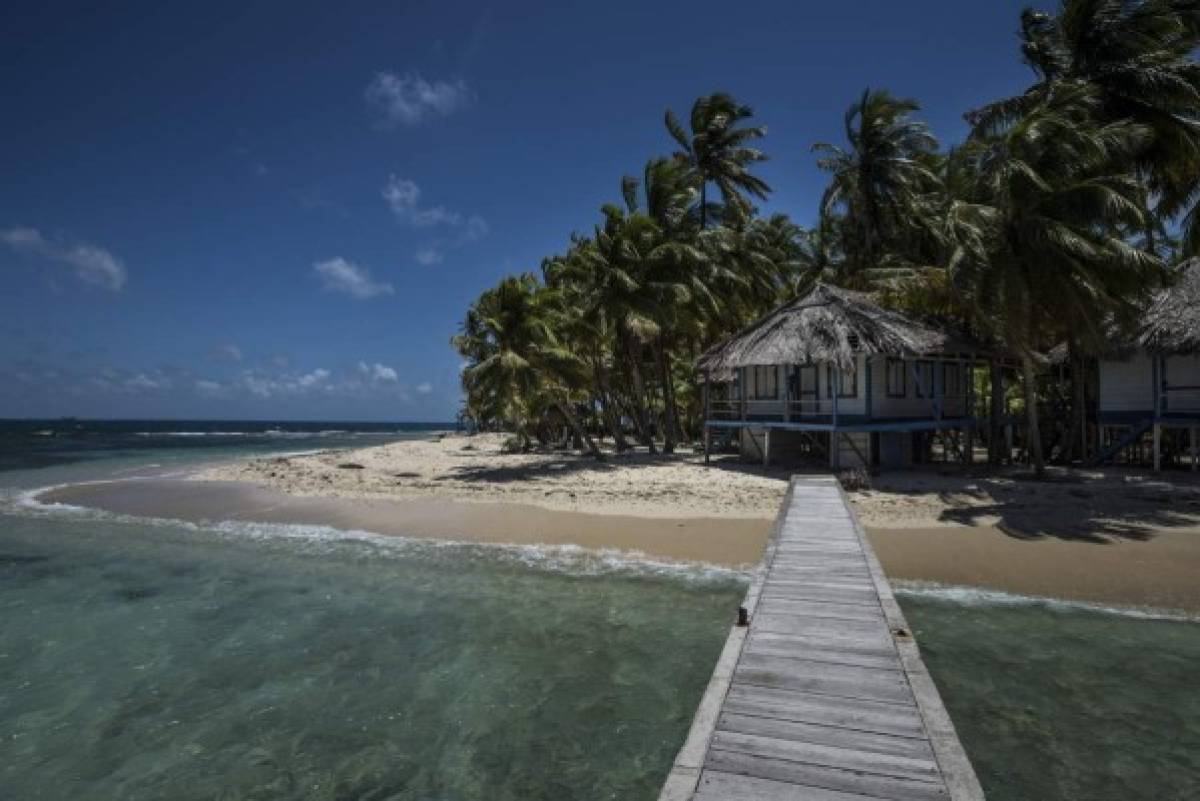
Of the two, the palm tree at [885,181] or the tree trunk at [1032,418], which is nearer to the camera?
the tree trunk at [1032,418]

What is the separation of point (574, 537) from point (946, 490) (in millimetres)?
10117

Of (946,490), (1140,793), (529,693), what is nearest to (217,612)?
(529,693)

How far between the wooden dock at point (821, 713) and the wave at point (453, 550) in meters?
4.03

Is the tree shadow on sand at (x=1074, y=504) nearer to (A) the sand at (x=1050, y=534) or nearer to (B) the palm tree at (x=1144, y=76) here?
(A) the sand at (x=1050, y=534)

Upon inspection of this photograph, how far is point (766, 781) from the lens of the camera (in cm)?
369

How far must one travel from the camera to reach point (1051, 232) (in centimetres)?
1525

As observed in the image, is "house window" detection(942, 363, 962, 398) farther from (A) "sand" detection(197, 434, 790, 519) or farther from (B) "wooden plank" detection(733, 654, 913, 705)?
(B) "wooden plank" detection(733, 654, 913, 705)

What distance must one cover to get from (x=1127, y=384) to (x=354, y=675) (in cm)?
2417

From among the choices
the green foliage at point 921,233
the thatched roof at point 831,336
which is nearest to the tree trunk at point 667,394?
the green foliage at point 921,233

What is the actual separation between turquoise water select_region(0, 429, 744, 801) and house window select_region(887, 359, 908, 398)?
42.6 feet

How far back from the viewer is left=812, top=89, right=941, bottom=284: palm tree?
2433cm

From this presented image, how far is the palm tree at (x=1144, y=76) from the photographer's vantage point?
18.1m

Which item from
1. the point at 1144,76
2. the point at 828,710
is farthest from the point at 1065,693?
the point at 1144,76

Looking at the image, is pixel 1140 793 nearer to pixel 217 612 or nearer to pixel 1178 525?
pixel 1178 525
